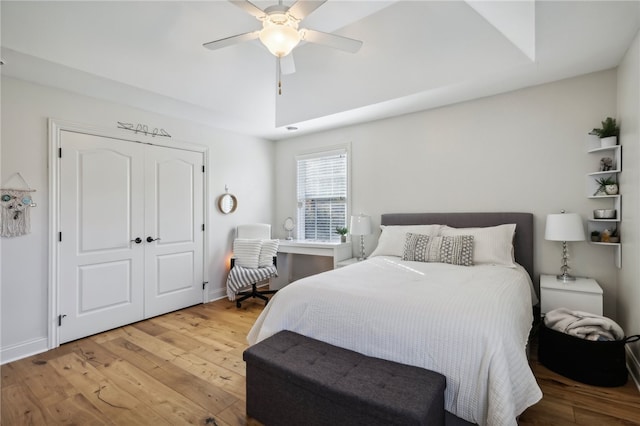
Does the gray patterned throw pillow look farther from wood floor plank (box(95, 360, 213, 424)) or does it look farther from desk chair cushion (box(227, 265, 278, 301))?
wood floor plank (box(95, 360, 213, 424))

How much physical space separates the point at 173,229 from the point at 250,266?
1099 mm

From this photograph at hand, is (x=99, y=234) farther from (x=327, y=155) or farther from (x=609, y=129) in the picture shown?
(x=609, y=129)

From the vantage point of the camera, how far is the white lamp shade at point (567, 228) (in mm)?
2648

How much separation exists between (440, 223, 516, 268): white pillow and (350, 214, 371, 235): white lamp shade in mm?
1286

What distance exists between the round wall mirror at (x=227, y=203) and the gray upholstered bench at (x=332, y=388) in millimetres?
2866

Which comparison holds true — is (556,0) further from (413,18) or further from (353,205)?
(353,205)

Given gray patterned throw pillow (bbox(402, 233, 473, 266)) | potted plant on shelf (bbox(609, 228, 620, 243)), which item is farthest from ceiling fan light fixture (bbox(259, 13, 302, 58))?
potted plant on shelf (bbox(609, 228, 620, 243))

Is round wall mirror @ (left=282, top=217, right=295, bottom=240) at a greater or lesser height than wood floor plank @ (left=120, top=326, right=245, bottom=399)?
greater

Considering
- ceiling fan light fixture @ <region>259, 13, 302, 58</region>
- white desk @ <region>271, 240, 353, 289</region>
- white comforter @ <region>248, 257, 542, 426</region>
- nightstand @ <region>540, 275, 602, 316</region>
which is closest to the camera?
white comforter @ <region>248, 257, 542, 426</region>

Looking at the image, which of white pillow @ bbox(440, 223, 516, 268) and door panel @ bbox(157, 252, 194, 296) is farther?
door panel @ bbox(157, 252, 194, 296)

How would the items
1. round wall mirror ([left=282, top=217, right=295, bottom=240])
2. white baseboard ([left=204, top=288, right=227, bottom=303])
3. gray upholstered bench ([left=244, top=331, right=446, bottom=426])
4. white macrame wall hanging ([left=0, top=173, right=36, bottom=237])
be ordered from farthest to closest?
round wall mirror ([left=282, top=217, right=295, bottom=240])
white baseboard ([left=204, top=288, right=227, bottom=303])
white macrame wall hanging ([left=0, top=173, right=36, bottom=237])
gray upholstered bench ([left=244, top=331, right=446, bottom=426])

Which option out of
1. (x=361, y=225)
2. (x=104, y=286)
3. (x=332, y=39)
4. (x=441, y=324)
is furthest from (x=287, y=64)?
(x=104, y=286)

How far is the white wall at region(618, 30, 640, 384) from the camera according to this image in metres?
2.19

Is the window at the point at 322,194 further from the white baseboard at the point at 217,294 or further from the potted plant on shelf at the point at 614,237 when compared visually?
the potted plant on shelf at the point at 614,237
